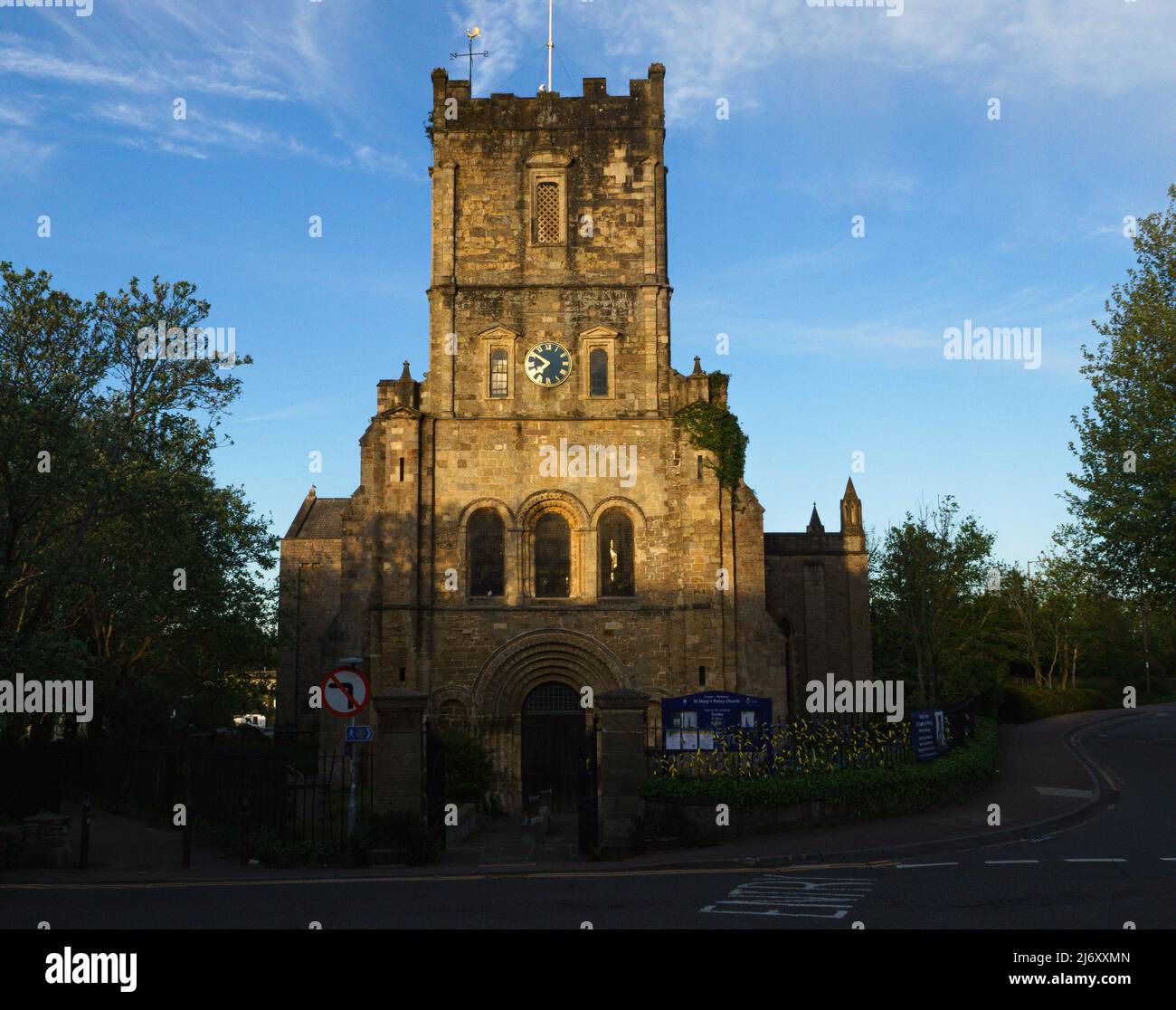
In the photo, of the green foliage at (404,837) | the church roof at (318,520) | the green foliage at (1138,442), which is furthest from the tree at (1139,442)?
the church roof at (318,520)

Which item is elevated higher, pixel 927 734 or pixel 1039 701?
pixel 927 734

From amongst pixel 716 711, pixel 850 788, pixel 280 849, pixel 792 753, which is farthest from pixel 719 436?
pixel 280 849

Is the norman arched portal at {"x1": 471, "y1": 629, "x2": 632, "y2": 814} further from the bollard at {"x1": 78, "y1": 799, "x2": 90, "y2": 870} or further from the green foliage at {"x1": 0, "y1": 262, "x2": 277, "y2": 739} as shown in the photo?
the bollard at {"x1": 78, "y1": 799, "x2": 90, "y2": 870}

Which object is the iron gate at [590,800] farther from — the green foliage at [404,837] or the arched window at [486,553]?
the arched window at [486,553]

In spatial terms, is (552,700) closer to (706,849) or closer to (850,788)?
(850,788)

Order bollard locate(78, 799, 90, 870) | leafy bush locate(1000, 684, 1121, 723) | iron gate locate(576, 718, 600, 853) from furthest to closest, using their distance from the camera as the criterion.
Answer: leafy bush locate(1000, 684, 1121, 723) → iron gate locate(576, 718, 600, 853) → bollard locate(78, 799, 90, 870)

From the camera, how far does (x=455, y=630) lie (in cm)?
2820

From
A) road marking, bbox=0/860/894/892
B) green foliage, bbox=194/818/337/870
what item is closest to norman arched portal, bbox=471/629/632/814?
green foliage, bbox=194/818/337/870

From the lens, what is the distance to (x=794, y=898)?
1140cm

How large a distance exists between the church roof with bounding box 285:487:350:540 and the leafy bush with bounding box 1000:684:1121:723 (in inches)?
1189

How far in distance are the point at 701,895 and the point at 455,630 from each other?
17294mm

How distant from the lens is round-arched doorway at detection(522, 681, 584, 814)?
90.7 ft

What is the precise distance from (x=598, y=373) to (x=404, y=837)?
1687cm

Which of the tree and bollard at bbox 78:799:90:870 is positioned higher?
the tree
